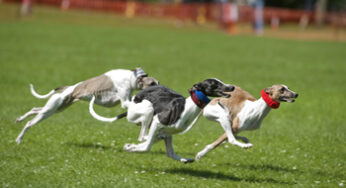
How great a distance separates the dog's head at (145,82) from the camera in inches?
356

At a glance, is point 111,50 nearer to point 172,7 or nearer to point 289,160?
point 289,160

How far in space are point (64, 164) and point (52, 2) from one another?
5622 cm

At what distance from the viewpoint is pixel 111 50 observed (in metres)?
30.8

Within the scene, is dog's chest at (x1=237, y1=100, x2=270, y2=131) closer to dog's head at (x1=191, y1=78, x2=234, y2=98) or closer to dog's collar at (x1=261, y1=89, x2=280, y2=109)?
dog's collar at (x1=261, y1=89, x2=280, y2=109)

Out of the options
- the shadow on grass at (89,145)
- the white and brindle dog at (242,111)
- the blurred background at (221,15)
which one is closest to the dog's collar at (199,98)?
the white and brindle dog at (242,111)

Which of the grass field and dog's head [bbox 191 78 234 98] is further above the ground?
dog's head [bbox 191 78 234 98]

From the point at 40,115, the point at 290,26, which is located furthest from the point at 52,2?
the point at 40,115

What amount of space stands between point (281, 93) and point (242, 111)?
747 mm

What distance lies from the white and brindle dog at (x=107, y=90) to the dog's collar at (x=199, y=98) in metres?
1.39

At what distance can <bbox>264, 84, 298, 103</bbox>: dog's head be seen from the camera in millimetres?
8172

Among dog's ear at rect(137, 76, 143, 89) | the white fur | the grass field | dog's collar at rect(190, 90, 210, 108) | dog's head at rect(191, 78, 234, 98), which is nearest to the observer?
dog's head at rect(191, 78, 234, 98)

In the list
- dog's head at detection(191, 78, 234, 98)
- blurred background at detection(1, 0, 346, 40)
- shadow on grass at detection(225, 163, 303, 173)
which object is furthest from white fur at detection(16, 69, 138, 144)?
blurred background at detection(1, 0, 346, 40)

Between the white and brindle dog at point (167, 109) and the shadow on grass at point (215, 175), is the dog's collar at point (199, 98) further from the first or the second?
the shadow on grass at point (215, 175)

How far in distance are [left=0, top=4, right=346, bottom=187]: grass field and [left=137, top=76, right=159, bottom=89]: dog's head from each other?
→ 4.57 ft
